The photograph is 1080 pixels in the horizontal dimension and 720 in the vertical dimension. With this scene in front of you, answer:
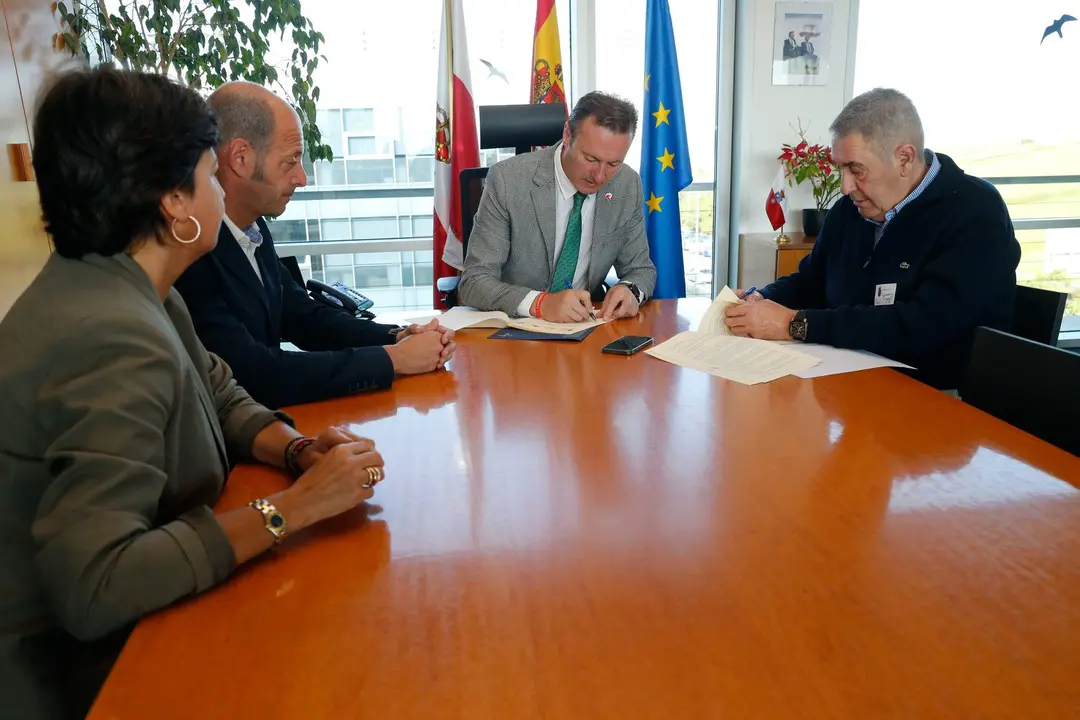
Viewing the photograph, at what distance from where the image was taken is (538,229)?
8.57ft

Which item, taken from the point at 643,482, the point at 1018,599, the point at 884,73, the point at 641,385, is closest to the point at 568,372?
the point at 641,385

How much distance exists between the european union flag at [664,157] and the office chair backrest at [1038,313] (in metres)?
2.28

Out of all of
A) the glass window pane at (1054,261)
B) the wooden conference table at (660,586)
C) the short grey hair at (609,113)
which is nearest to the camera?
the wooden conference table at (660,586)

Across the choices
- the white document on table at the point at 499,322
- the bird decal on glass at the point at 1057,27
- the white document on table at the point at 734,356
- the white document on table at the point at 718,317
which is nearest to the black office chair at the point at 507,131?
the white document on table at the point at 499,322

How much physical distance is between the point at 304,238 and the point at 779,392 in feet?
12.0

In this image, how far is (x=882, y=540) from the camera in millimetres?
930

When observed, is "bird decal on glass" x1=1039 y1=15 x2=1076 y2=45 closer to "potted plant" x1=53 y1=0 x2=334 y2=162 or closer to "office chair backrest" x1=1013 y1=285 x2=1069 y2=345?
"office chair backrest" x1=1013 y1=285 x2=1069 y2=345

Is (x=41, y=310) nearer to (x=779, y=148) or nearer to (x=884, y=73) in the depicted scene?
(x=779, y=148)

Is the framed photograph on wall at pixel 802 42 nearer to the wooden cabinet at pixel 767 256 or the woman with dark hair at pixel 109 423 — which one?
the wooden cabinet at pixel 767 256

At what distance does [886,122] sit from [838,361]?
66 cm

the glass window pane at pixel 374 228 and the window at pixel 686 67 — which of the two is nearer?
the window at pixel 686 67

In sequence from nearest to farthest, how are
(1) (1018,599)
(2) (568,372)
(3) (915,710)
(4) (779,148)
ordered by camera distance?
(3) (915,710), (1) (1018,599), (2) (568,372), (4) (779,148)

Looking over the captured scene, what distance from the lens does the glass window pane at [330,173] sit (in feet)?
14.4

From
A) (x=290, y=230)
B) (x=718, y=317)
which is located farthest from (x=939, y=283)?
(x=290, y=230)
